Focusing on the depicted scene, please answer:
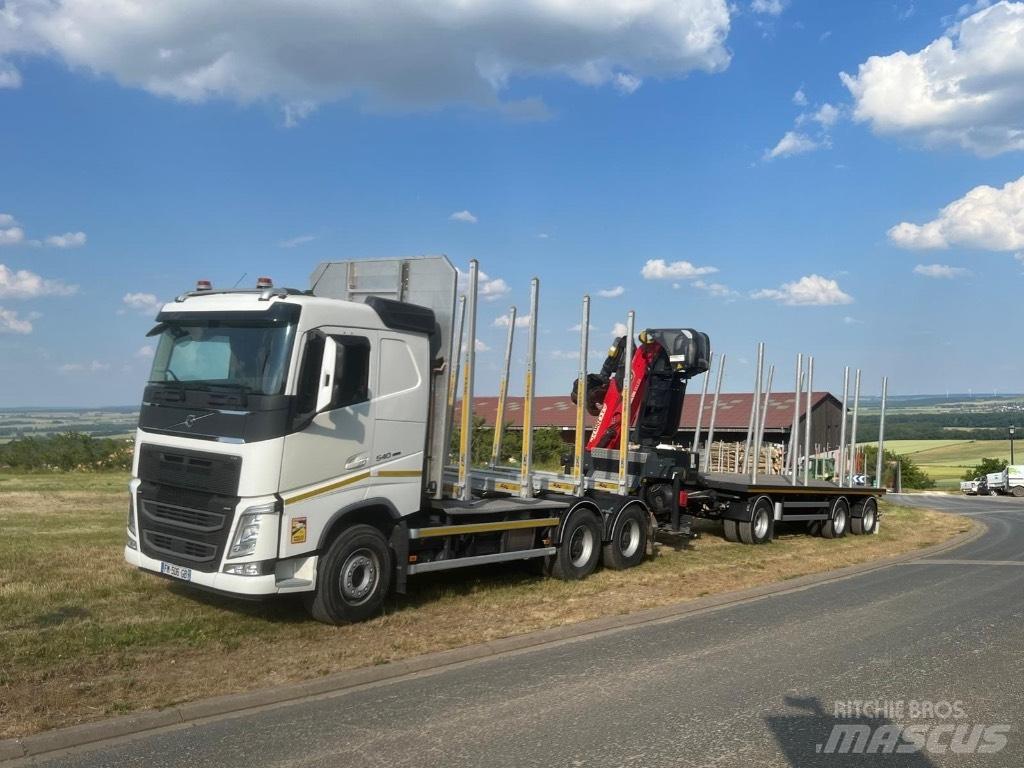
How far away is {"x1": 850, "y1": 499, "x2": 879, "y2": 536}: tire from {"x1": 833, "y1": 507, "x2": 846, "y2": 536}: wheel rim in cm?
45

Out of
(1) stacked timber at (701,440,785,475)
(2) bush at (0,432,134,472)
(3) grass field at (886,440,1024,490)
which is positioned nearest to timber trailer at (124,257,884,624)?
(1) stacked timber at (701,440,785,475)

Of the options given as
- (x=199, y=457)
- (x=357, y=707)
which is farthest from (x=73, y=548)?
(x=357, y=707)

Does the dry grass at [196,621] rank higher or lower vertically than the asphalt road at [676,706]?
lower

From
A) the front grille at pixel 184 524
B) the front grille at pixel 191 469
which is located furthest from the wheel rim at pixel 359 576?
the front grille at pixel 191 469

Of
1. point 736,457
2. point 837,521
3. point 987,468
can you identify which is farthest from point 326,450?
point 987,468

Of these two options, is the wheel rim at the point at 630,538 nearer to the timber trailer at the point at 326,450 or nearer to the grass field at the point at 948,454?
the timber trailer at the point at 326,450

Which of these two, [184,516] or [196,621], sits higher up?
[184,516]

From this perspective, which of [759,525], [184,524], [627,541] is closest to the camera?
[184,524]

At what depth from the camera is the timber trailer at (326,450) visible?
25.6ft

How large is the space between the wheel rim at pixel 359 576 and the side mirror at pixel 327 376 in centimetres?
150

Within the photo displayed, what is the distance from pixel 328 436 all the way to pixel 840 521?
520 inches

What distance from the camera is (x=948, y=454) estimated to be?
3610 inches

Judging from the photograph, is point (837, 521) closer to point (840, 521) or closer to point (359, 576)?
point (840, 521)

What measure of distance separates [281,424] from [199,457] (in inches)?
34.1
